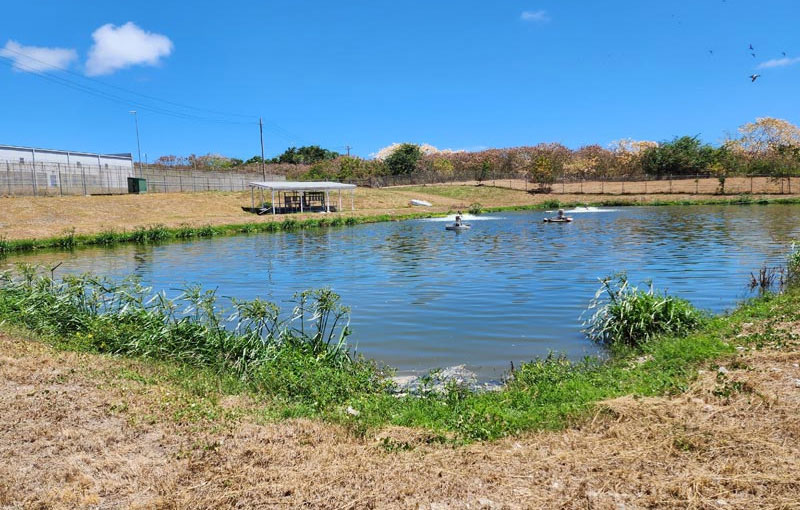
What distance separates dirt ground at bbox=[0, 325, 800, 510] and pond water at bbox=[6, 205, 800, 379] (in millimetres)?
3575

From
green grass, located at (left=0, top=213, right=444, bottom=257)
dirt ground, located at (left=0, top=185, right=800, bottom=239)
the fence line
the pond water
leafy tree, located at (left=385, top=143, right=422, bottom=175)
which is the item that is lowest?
the pond water

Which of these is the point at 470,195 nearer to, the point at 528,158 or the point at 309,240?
the point at 528,158

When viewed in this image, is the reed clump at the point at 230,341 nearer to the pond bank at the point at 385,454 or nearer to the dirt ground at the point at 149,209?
the pond bank at the point at 385,454

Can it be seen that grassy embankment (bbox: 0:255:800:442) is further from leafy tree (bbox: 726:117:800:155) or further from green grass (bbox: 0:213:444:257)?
leafy tree (bbox: 726:117:800:155)

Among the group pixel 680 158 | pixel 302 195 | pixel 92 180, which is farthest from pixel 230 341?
pixel 680 158

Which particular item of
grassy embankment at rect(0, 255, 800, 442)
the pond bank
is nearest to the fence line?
grassy embankment at rect(0, 255, 800, 442)

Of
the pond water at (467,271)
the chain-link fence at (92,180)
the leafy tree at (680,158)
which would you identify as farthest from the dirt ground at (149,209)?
the leafy tree at (680,158)

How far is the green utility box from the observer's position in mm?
56031

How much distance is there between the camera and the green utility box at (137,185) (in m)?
56.0

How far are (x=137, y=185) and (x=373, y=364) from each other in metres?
53.9

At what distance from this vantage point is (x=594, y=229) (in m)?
36.6

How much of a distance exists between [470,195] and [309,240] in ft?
152

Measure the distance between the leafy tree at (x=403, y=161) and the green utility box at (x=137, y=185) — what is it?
164 feet

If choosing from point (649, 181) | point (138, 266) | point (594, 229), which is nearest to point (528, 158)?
point (649, 181)
